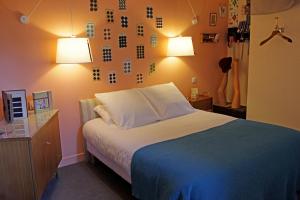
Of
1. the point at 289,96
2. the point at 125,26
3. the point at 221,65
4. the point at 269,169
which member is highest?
the point at 125,26

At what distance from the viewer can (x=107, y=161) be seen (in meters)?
2.73

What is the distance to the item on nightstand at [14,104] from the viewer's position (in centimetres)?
246

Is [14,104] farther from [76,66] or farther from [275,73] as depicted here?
[275,73]

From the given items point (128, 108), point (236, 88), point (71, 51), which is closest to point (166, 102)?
point (128, 108)

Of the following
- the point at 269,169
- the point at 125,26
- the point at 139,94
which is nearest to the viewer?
the point at 269,169

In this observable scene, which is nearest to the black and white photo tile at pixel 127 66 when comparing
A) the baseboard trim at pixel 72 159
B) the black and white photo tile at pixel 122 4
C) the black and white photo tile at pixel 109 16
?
the black and white photo tile at pixel 109 16

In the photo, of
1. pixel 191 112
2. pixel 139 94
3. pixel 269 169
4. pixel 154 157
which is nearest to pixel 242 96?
pixel 191 112

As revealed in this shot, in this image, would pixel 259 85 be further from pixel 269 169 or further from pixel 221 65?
pixel 269 169

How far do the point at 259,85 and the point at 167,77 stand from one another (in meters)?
1.27

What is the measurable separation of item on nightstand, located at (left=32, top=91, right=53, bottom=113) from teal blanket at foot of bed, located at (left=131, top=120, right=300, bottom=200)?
1293mm

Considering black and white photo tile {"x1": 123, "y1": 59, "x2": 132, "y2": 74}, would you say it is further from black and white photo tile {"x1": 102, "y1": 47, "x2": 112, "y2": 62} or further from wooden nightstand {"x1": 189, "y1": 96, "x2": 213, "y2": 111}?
wooden nightstand {"x1": 189, "y1": 96, "x2": 213, "y2": 111}

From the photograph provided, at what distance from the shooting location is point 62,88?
10.1 ft

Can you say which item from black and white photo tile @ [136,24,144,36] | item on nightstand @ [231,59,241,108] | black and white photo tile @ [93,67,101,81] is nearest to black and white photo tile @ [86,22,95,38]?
black and white photo tile @ [93,67,101,81]

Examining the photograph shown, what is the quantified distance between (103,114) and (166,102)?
29.6 inches
